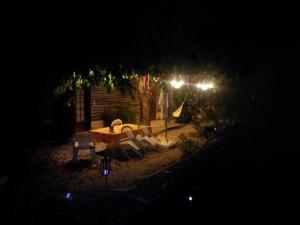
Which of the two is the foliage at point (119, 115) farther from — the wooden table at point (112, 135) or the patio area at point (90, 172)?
the patio area at point (90, 172)

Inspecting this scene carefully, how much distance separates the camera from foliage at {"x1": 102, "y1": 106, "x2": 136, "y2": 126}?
55.5 feet

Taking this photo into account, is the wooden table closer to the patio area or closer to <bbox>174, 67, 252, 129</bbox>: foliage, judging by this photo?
the patio area

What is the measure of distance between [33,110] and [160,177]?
3708 mm

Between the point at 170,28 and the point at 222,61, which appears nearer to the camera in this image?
the point at 170,28

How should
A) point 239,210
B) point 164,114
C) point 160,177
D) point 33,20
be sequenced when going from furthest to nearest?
1. point 164,114
2. point 160,177
3. point 239,210
4. point 33,20

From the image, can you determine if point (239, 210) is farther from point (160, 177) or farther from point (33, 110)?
point (33, 110)

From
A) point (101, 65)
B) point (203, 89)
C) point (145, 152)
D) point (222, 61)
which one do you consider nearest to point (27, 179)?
point (101, 65)

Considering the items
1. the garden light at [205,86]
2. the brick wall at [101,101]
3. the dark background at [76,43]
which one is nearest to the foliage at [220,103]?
the garden light at [205,86]

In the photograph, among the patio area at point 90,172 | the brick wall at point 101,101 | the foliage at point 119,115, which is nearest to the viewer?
the patio area at point 90,172

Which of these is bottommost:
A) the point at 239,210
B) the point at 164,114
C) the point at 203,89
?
the point at 239,210

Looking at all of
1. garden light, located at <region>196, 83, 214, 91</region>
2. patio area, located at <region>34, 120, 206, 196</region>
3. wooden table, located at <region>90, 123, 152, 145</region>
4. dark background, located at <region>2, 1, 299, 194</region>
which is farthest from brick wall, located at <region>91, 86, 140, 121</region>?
dark background, located at <region>2, 1, 299, 194</region>

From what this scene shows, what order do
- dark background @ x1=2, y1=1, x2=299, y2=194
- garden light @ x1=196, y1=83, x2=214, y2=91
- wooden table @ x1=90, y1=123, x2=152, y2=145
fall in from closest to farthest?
dark background @ x1=2, y1=1, x2=299, y2=194 → wooden table @ x1=90, y1=123, x2=152, y2=145 → garden light @ x1=196, y1=83, x2=214, y2=91

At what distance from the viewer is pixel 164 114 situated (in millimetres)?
14617

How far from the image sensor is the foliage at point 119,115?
666 inches
